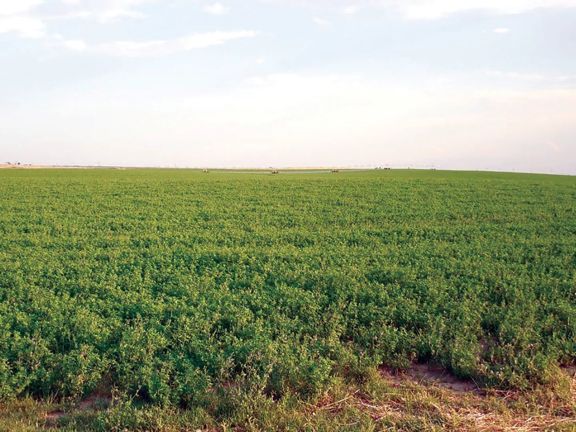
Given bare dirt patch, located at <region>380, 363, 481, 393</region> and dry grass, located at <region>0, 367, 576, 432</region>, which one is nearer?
dry grass, located at <region>0, 367, 576, 432</region>

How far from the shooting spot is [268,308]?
30.6ft

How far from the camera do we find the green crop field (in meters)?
7.01

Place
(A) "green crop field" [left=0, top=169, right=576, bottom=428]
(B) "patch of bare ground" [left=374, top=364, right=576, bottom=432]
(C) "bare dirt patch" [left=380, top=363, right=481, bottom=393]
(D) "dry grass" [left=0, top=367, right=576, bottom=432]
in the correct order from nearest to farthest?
(D) "dry grass" [left=0, top=367, right=576, bottom=432] → (B) "patch of bare ground" [left=374, top=364, right=576, bottom=432] → (A) "green crop field" [left=0, top=169, right=576, bottom=428] → (C) "bare dirt patch" [left=380, top=363, right=481, bottom=393]

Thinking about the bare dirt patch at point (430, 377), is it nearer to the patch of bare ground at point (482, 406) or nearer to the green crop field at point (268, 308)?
the patch of bare ground at point (482, 406)

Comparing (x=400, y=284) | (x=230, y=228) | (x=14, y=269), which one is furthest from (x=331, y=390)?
(x=230, y=228)

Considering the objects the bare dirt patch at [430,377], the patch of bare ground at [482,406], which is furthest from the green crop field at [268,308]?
the patch of bare ground at [482,406]

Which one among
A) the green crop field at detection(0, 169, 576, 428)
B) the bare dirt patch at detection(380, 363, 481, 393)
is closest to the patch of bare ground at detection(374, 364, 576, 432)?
the bare dirt patch at detection(380, 363, 481, 393)

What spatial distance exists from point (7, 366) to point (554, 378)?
7331 mm

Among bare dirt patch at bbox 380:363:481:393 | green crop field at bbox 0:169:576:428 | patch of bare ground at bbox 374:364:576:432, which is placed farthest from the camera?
bare dirt patch at bbox 380:363:481:393

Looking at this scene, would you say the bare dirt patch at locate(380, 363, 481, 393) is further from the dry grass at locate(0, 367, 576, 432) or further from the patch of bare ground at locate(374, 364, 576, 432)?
the dry grass at locate(0, 367, 576, 432)

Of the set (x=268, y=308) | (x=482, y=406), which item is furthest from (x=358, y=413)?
(x=268, y=308)

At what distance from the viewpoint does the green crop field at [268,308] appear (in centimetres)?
701

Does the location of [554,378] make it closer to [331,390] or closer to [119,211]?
[331,390]

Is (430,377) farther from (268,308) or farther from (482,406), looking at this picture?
(268,308)
